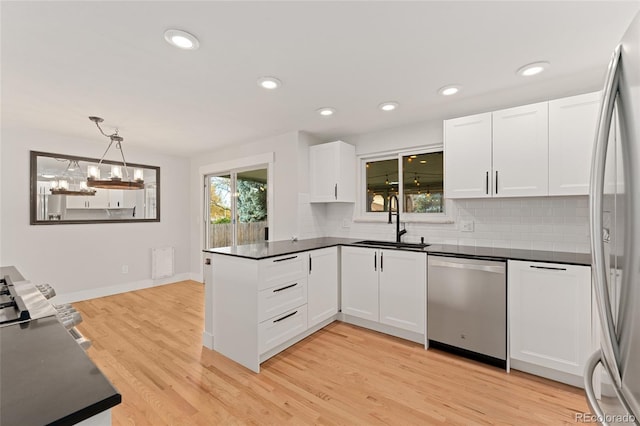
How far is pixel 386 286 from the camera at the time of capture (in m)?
2.97

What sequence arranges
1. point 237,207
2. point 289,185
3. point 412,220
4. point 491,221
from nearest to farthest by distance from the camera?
point 491,221
point 412,220
point 289,185
point 237,207

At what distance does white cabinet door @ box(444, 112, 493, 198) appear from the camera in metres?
2.67

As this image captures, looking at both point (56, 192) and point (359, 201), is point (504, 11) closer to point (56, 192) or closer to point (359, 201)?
point (359, 201)

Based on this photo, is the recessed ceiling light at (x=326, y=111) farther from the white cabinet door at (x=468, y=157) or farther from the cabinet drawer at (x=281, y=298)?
the cabinet drawer at (x=281, y=298)

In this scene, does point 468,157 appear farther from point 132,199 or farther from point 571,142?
point 132,199

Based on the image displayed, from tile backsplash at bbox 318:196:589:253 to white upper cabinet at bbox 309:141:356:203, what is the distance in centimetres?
52

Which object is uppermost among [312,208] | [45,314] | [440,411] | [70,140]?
[70,140]

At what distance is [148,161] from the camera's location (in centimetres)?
497

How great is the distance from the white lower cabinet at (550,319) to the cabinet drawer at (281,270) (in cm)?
181

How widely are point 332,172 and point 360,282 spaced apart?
1.44 meters

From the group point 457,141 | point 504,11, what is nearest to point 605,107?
point 504,11

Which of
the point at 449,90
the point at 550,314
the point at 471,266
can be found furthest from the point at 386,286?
the point at 449,90


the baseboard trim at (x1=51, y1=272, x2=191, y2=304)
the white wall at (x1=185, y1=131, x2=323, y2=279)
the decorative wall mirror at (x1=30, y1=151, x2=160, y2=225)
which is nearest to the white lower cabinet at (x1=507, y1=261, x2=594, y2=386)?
the white wall at (x1=185, y1=131, x2=323, y2=279)

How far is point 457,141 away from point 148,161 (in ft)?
16.1
